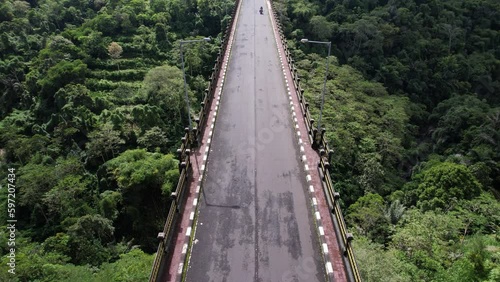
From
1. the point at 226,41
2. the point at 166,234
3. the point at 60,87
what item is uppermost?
the point at 226,41

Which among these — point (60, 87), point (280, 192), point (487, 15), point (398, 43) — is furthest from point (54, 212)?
point (487, 15)

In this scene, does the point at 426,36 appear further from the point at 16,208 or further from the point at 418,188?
the point at 16,208

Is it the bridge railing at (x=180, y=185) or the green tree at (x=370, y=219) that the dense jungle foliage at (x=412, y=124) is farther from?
the bridge railing at (x=180, y=185)

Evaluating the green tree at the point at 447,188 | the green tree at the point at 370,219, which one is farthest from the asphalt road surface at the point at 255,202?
the green tree at the point at 447,188

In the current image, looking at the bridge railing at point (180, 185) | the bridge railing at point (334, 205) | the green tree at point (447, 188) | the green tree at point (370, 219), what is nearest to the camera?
the bridge railing at point (180, 185)

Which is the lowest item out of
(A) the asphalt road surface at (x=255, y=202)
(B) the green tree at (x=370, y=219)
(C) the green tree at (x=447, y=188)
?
(B) the green tree at (x=370, y=219)

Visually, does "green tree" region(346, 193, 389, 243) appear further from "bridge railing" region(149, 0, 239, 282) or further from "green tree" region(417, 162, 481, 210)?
"bridge railing" region(149, 0, 239, 282)

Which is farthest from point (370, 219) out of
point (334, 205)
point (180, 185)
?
point (180, 185)
